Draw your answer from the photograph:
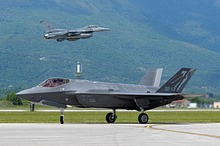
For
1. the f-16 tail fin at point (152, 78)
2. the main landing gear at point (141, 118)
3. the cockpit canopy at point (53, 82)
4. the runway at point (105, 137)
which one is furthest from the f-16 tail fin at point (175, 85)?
the runway at point (105, 137)

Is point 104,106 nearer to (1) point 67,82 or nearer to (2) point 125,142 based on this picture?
(1) point 67,82

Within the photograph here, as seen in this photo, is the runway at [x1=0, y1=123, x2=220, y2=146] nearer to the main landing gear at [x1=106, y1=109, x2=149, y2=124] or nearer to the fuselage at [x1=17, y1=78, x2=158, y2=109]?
the fuselage at [x1=17, y1=78, x2=158, y2=109]

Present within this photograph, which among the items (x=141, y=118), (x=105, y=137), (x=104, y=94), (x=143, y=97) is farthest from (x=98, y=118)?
(x=105, y=137)

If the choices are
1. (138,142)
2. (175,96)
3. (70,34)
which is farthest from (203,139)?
(70,34)

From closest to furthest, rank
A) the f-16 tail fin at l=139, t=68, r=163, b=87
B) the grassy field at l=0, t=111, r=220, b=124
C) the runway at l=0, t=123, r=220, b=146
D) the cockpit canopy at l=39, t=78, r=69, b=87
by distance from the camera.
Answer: the runway at l=0, t=123, r=220, b=146
the cockpit canopy at l=39, t=78, r=69, b=87
the grassy field at l=0, t=111, r=220, b=124
the f-16 tail fin at l=139, t=68, r=163, b=87

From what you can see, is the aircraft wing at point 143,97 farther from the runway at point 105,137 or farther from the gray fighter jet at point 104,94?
the runway at point 105,137

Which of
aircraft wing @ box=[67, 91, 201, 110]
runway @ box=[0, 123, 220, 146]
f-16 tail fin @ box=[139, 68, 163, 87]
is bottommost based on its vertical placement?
runway @ box=[0, 123, 220, 146]

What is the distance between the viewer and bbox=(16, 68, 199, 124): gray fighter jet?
4038cm

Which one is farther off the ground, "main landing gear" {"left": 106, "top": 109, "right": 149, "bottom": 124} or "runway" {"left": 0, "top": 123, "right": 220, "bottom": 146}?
"main landing gear" {"left": 106, "top": 109, "right": 149, "bottom": 124}

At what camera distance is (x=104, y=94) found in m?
41.5

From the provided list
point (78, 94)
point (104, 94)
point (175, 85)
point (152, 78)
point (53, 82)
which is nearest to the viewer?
point (53, 82)

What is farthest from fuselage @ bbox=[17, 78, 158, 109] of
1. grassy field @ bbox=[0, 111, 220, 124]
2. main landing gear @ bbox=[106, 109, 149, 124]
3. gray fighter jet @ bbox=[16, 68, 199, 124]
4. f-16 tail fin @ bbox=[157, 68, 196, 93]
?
grassy field @ bbox=[0, 111, 220, 124]

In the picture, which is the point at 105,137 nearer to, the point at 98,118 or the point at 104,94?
the point at 104,94

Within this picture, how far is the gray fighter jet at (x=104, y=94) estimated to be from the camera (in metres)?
40.4
